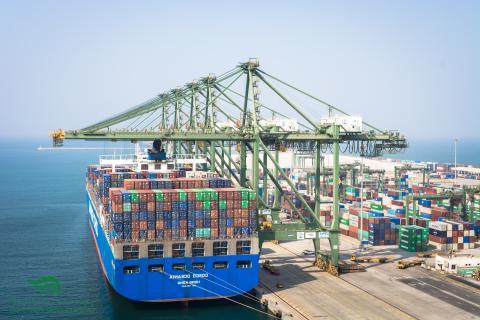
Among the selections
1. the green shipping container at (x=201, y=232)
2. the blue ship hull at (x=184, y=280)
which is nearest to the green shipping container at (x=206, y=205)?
the green shipping container at (x=201, y=232)

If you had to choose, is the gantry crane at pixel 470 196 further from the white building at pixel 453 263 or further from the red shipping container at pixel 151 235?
the red shipping container at pixel 151 235

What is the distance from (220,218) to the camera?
45.3 m

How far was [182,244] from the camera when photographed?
4409cm

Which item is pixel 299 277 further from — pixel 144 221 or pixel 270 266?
pixel 144 221

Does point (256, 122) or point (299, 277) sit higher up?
point (256, 122)

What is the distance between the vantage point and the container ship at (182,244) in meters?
43.0

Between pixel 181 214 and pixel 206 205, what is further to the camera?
pixel 206 205

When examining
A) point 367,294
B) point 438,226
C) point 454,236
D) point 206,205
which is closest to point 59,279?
point 206,205

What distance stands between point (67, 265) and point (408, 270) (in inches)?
1352

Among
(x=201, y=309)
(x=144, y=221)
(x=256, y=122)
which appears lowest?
(x=201, y=309)

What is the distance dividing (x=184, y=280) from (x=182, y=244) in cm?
272

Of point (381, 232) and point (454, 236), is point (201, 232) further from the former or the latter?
point (454, 236)

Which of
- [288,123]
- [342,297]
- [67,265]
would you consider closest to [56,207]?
[67,265]

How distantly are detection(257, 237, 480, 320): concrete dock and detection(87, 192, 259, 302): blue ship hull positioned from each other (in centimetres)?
294
